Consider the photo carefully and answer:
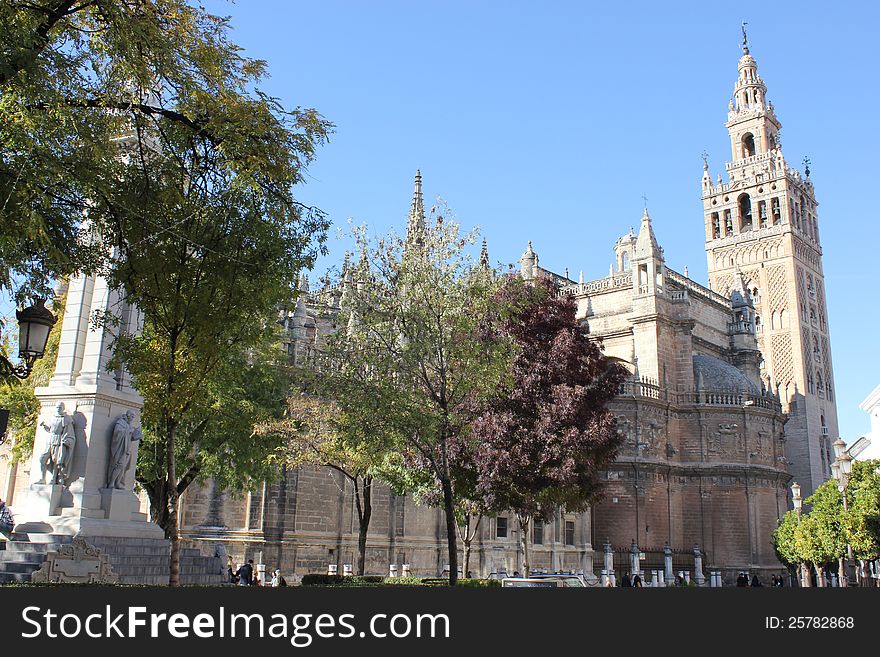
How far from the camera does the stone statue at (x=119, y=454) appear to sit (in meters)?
15.8

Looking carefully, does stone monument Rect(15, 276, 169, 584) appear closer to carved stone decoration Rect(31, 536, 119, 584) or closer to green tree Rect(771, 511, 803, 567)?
carved stone decoration Rect(31, 536, 119, 584)

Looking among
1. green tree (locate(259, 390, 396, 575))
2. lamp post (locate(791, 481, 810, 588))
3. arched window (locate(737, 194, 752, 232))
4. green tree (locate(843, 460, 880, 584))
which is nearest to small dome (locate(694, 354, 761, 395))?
lamp post (locate(791, 481, 810, 588))

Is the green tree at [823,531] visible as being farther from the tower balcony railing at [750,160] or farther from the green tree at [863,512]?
the tower balcony railing at [750,160]

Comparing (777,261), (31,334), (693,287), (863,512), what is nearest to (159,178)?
(31,334)

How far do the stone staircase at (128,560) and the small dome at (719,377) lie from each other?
126ft

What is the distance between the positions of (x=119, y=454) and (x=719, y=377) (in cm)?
4152

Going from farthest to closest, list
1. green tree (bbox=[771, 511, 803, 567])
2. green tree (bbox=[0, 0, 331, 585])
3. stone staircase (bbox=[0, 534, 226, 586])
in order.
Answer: green tree (bbox=[771, 511, 803, 567]) < stone staircase (bbox=[0, 534, 226, 586]) < green tree (bbox=[0, 0, 331, 585])

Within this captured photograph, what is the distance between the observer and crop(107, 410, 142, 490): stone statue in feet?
52.0

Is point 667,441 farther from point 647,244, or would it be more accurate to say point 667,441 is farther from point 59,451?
point 59,451

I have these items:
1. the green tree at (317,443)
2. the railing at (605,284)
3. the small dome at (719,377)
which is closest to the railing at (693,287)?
the railing at (605,284)

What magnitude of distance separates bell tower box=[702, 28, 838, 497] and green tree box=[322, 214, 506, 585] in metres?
58.8

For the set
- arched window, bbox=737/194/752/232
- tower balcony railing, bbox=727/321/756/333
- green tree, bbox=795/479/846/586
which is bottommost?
green tree, bbox=795/479/846/586

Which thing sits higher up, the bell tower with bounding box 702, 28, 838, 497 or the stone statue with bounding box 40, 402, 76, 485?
the bell tower with bounding box 702, 28, 838, 497

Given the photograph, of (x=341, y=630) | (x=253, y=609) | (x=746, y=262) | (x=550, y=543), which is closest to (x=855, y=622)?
(x=341, y=630)
